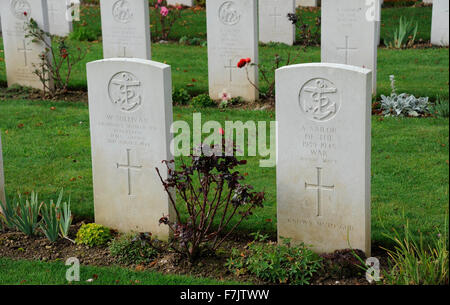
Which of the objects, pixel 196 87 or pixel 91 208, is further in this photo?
pixel 196 87

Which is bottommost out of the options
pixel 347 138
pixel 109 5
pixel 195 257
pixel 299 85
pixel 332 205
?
pixel 195 257

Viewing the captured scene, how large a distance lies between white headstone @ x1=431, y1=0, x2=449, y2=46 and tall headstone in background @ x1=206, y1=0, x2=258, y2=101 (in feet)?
14.8

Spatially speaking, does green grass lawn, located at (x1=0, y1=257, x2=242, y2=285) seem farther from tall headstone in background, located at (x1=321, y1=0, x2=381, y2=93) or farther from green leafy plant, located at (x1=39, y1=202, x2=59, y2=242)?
tall headstone in background, located at (x1=321, y1=0, x2=381, y2=93)

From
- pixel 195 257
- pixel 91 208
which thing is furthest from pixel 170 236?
pixel 91 208

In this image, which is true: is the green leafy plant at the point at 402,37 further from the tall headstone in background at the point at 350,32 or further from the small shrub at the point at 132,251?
the small shrub at the point at 132,251

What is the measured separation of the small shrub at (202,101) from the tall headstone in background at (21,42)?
103 inches

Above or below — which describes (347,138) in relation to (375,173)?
above

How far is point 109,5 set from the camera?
11.2 m

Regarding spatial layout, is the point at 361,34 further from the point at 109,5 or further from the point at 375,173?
the point at 109,5

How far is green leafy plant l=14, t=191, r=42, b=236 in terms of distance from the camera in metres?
6.46

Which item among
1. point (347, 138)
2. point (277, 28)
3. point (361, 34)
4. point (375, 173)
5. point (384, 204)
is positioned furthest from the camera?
point (277, 28)

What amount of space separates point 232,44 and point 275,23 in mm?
3768

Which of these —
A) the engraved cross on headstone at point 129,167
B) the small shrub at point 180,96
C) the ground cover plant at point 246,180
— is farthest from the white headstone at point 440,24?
the engraved cross on headstone at point 129,167

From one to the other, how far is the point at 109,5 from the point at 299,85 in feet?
20.1
